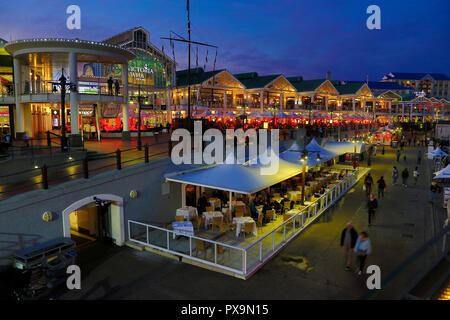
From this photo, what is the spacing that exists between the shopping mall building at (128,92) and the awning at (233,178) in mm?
6100

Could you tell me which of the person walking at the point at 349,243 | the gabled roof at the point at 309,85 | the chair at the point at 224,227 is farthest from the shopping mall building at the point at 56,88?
the gabled roof at the point at 309,85

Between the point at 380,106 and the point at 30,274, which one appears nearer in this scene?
the point at 30,274

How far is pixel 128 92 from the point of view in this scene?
2723cm

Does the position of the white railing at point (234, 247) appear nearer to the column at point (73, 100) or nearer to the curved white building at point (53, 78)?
the column at point (73, 100)

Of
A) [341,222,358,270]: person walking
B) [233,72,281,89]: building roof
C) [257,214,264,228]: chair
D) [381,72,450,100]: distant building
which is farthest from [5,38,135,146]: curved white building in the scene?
[381,72,450,100]: distant building

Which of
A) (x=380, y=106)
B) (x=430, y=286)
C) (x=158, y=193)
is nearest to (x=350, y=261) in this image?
(x=430, y=286)

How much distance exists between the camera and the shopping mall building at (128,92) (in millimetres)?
17328

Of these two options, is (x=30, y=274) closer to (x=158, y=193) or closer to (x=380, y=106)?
(x=158, y=193)

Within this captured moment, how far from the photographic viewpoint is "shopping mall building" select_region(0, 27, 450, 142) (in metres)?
17.3

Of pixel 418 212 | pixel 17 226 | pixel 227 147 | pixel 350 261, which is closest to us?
pixel 17 226

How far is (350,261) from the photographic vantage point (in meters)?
9.54

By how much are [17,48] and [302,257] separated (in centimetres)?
1773

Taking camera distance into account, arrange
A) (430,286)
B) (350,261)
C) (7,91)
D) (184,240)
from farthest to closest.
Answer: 1. (7,91)
2. (184,240)
3. (350,261)
4. (430,286)
